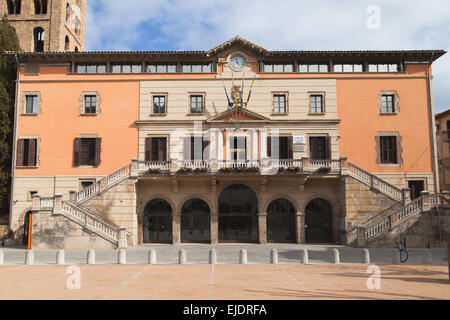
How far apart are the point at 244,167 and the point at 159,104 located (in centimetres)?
852

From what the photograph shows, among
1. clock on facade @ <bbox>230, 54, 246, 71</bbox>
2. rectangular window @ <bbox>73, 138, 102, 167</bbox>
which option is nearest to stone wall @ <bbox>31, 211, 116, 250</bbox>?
rectangular window @ <bbox>73, 138, 102, 167</bbox>

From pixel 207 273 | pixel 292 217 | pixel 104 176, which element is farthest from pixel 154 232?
pixel 207 273

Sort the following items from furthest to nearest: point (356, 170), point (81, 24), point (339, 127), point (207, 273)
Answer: point (81, 24) → point (339, 127) → point (356, 170) → point (207, 273)

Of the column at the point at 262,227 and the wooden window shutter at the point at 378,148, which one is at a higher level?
the wooden window shutter at the point at 378,148

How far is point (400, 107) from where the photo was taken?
103 ft

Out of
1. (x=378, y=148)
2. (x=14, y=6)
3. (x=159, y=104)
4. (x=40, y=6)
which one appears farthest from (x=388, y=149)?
(x=14, y=6)

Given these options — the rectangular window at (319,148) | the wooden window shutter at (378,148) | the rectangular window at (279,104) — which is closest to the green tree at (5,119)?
the rectangular window at (279,104)

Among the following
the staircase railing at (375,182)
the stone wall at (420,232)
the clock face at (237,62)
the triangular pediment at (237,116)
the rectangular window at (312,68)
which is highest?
the clock face at (237,62)

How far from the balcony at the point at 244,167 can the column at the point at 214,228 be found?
349cm

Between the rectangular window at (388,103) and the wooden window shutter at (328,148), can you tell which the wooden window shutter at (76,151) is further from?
the rectangular window at (388,103)

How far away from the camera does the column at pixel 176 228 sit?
98.3ft

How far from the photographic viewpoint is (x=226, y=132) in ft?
102

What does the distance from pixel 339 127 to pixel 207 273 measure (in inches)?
746
